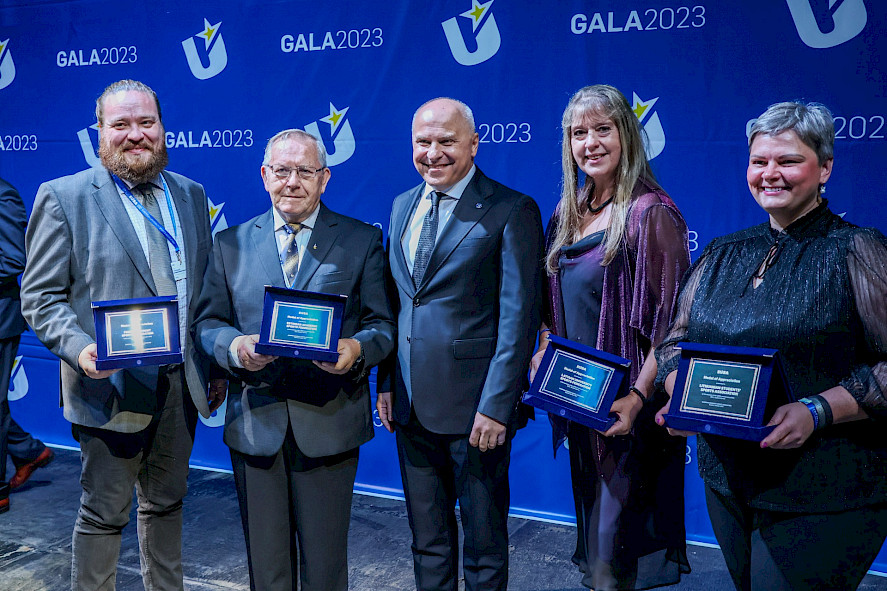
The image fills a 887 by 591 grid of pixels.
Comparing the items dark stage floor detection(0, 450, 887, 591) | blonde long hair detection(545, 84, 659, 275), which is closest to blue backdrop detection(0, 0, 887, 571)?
dark stage floor detection(0, 450, 887, 591)

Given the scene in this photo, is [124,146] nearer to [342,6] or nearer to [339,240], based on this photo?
[339,240]

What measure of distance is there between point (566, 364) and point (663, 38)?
2.07 meters

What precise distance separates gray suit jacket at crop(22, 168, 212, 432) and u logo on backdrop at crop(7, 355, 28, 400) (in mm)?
2922

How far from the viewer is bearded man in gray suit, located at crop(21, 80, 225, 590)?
2717 mm

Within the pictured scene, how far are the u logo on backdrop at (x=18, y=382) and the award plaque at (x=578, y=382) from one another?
167 inches

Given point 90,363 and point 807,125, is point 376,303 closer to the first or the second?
point 90,363

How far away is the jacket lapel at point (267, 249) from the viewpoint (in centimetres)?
256

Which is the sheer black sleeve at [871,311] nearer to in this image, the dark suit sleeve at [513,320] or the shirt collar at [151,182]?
the dark suit sleeve at [513,320]

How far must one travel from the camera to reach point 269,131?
15.1 feet

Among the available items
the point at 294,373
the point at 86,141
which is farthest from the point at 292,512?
the point at 86,141

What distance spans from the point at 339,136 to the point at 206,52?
3.29 feet

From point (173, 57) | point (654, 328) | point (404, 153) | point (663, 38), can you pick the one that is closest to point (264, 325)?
point (654, 328)

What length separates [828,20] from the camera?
347cm

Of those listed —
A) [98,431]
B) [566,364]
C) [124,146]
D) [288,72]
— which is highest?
[288,72]
